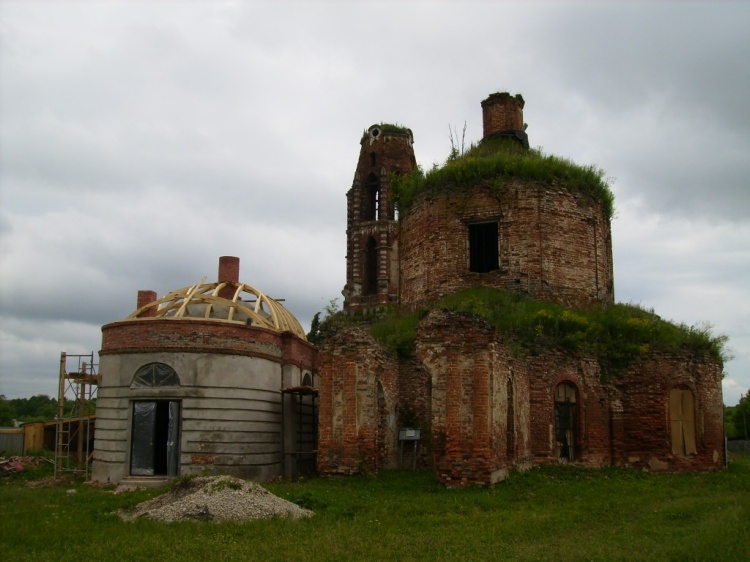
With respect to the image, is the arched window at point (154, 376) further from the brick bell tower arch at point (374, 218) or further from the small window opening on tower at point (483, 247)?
the brick bell tower arch at point (374, 218)

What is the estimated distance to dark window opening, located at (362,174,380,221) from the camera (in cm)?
4322

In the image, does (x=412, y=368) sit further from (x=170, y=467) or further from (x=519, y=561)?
Result: (x=519, y=561)

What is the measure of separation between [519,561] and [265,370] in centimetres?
1055

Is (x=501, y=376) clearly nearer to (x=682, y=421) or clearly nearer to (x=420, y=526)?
(x=420, y=526)

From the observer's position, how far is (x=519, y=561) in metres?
8.27

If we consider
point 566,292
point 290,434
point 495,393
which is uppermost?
point 566,292

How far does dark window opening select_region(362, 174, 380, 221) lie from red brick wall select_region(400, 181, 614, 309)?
23.5 metres

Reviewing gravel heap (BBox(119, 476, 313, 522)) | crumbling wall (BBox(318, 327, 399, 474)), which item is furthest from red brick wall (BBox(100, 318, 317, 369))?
gravel heap (BBox(119, 476, 313, 522))

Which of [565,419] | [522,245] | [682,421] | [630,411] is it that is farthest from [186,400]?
[682,421]

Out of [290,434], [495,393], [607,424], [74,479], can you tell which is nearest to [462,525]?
[495,393]

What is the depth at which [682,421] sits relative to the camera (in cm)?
1666

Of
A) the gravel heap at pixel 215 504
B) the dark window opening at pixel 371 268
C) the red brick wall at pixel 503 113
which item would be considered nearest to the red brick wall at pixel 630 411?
the gravel heap at pixel 215 504

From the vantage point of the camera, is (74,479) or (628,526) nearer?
(628,526)

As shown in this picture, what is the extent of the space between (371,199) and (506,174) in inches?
981
